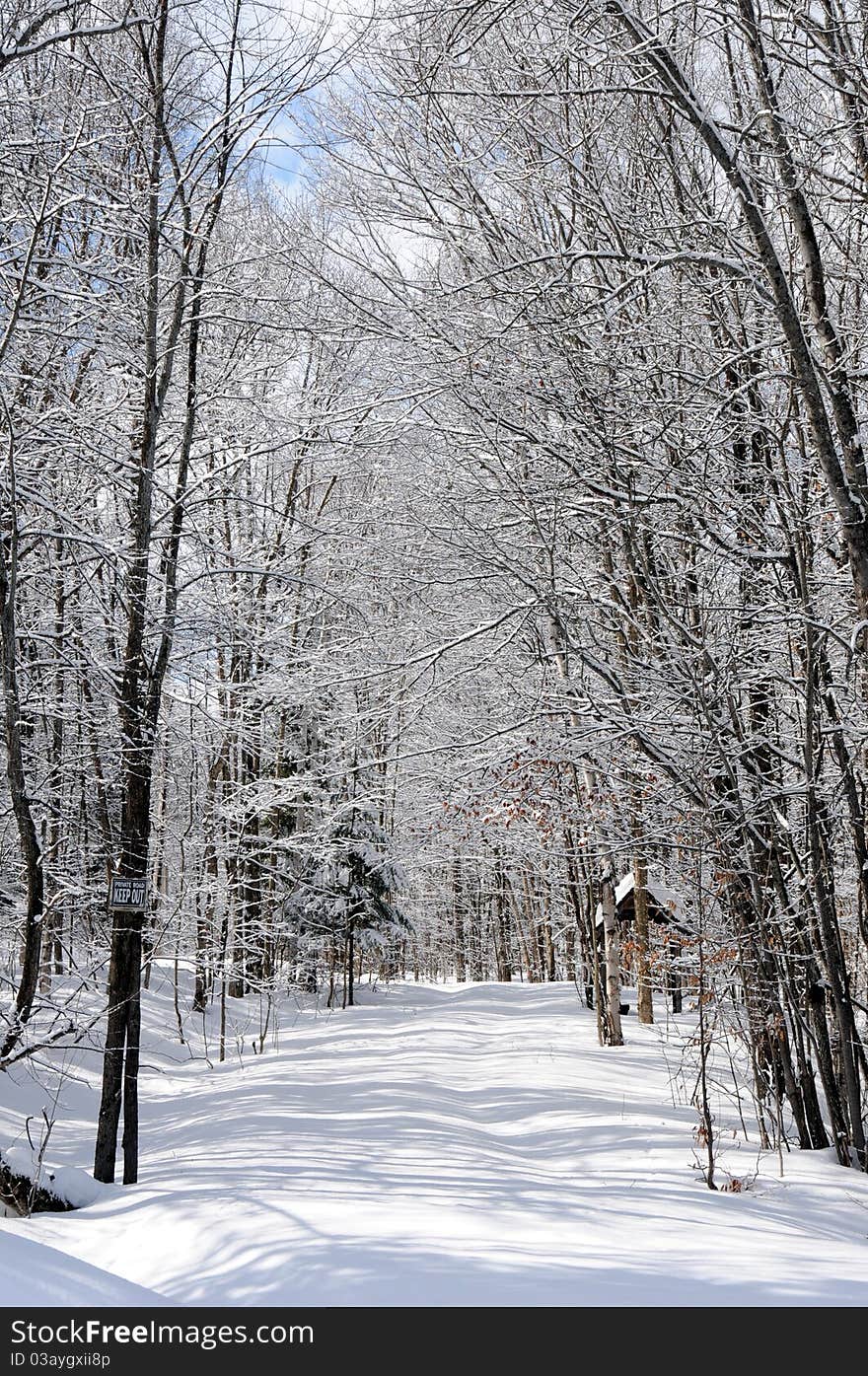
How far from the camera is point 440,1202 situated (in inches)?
190

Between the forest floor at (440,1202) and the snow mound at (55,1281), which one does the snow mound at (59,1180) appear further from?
the snow mound at (55,1281)

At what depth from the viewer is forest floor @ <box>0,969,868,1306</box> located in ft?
12.1

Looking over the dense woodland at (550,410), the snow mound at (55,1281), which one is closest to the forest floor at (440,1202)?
the snow mound at (55,1281)

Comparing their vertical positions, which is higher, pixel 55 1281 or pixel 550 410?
pixel 550 410

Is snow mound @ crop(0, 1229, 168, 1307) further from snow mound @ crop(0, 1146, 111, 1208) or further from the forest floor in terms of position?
snow mound @ crop(0, 1146, 111, 1208)

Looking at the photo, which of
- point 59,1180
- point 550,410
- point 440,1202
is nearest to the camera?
point 440,1202

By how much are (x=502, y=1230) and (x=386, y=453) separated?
20.7 ft

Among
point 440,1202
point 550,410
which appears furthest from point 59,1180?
point 550,410

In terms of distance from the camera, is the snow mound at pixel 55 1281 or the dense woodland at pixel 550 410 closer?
the snow mound at pixel 55 1281

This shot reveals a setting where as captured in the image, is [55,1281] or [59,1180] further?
[59,1180]

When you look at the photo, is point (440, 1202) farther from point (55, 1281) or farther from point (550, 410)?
point (550, 410)

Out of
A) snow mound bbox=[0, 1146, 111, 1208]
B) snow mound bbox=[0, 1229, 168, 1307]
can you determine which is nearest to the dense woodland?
snow mound bbox=[0, 1146, 111, 1208]

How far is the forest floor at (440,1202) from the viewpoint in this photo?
370 cm
